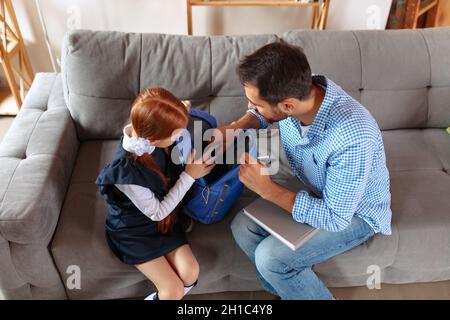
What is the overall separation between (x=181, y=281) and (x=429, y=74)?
1.41 m

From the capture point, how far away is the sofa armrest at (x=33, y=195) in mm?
1171

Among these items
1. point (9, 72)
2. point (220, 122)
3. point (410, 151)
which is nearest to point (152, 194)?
point (220, 122)

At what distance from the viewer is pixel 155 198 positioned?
119 cm

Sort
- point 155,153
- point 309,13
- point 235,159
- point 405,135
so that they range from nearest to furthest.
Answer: point 155,153
point 235,159
point 405,135
point 309,13

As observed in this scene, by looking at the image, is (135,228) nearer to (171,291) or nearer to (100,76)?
(171,291)

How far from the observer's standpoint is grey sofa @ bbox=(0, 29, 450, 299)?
4.15 feet

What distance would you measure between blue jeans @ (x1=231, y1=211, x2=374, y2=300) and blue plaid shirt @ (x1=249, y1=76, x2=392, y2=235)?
6 cm

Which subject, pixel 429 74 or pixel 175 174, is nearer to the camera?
pixel 175 174

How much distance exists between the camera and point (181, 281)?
126 cm

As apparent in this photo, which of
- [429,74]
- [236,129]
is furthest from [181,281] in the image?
[429,74]

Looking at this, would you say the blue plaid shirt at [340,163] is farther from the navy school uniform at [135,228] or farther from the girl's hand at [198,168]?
the navy school uniform at [135,228]

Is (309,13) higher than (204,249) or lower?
higher

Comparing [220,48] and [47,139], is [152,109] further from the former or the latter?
[220,48]
